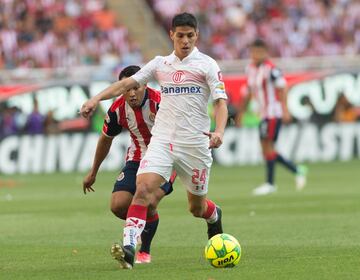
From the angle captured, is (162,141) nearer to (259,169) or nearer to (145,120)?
(145,120)

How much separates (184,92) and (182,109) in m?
0.16

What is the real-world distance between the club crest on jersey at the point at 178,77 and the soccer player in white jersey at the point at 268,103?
32.3 feet

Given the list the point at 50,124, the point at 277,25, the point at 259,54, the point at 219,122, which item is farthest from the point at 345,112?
the point at 219,122

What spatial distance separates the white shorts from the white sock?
530 mm

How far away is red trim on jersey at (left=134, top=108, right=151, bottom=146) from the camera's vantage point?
1133 cm

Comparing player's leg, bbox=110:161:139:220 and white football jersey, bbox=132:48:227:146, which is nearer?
white football jersey, bbox=132:48:227:146

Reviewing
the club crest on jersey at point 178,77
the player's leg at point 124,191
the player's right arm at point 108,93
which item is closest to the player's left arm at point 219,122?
the club crest on jersey at point 178,77

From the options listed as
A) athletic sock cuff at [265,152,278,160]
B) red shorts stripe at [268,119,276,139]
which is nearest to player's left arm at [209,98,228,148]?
athletic sock cuff at [265,152,278,160]

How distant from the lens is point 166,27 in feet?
122

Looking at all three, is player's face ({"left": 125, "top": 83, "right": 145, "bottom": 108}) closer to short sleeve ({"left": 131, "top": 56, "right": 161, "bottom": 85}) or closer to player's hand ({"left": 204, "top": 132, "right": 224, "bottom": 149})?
short sleeve ({"left": 131, "top": 56, "right": 161, "bottom": 85})

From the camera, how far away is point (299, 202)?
1841 cm

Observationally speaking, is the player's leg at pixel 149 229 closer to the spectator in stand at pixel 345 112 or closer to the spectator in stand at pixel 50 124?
the spectator in stand at pixel 50 124

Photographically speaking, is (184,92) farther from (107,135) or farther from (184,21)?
(107,135)

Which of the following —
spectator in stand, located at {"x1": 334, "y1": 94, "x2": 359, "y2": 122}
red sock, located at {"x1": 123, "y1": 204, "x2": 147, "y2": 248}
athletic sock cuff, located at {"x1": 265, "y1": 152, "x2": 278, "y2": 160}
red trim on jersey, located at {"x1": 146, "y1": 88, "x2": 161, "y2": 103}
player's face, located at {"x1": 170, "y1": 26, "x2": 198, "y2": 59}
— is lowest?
spectator in stand, located at {"x1": 334, "y1": 94, "x2": 359, "y2": 122}
